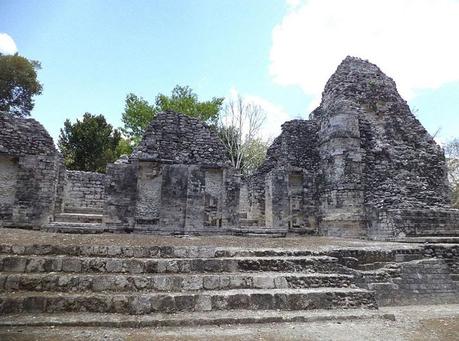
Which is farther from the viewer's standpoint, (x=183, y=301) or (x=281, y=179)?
(x=281, y=179)

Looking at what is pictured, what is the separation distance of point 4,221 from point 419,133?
52.6ft

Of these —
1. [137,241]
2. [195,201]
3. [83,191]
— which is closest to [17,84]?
[83,191]

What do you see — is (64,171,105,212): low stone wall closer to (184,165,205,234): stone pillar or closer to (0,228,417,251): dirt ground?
(184,165,205,234): stone pillar

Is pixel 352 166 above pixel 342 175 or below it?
above

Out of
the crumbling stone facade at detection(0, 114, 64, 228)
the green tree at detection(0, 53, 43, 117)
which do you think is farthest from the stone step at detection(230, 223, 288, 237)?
the green tree at detection(0, 53, 43, 117)

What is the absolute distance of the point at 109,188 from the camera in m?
11.8

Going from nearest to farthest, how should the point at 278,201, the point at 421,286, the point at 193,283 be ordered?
1. the point at 193,283
2. the point at 421,286
3. the point at 278,201

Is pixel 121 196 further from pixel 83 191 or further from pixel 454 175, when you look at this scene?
pixel 454 175

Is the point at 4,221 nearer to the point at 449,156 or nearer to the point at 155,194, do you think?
the point at 155,194

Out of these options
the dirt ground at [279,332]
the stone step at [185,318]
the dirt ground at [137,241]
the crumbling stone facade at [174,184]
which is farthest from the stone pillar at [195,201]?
the dirt ground at [279,332]

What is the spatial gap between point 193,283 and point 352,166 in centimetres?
913

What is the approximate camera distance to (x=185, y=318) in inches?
185

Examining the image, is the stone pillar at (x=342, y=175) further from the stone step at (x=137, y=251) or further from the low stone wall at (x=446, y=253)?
the stone step at (x=137, y=251)

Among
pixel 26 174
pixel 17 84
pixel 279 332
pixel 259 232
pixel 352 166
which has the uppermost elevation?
pixel 17 84
